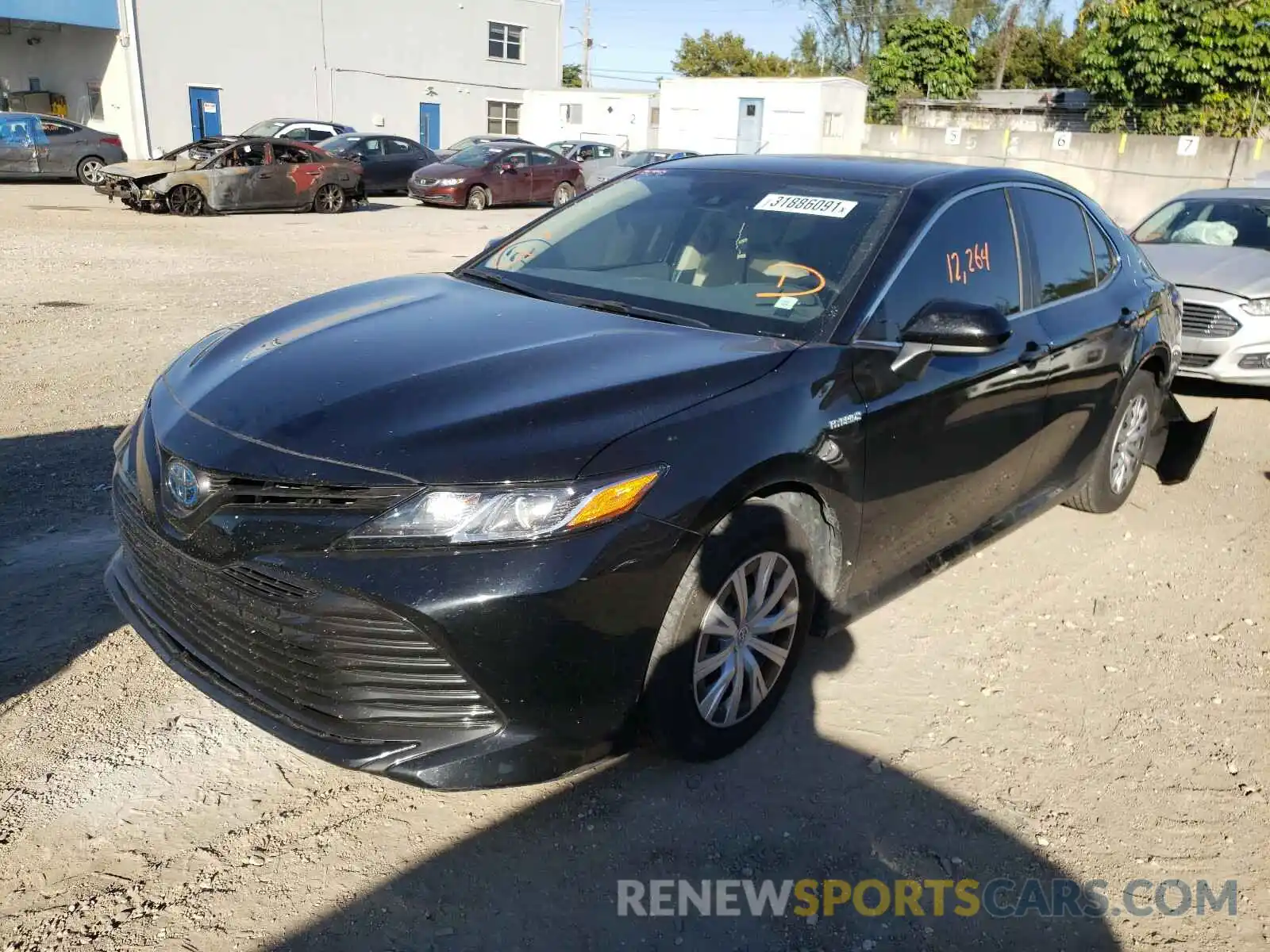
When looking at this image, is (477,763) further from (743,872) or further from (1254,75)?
(1254,75)

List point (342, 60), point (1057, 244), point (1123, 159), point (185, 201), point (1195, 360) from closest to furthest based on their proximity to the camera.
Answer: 1. point (1057, 244)
2. point (1195, 360)
3. point (185, 201)
4. point (1123, 159)
5. point (342, 60)

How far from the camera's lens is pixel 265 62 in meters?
30.9

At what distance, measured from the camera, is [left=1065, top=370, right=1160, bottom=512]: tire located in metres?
5.09

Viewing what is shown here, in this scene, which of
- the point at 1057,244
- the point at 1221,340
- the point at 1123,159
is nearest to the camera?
the point at 1057,244

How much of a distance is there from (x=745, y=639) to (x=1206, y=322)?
636 centimetres

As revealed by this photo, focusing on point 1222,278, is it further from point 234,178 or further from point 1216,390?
point 234,178

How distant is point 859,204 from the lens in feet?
12.2

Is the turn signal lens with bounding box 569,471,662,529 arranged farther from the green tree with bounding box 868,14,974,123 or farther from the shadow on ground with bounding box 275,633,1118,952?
the green tree with bounding box 868,14,974,123

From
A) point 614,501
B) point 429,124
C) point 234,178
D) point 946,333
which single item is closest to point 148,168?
point 234,178

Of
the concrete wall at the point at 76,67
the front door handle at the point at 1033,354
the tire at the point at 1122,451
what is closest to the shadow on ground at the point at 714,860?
the front door handle at the point at 1033,354

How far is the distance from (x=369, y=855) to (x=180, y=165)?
1773cm

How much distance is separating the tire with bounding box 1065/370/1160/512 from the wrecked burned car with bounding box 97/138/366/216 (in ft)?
54.0

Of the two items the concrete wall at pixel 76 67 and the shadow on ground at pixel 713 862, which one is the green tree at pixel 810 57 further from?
the shadow on ground at pixel 713 862

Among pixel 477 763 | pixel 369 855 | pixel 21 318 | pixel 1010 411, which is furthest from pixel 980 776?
pixel 21 318
